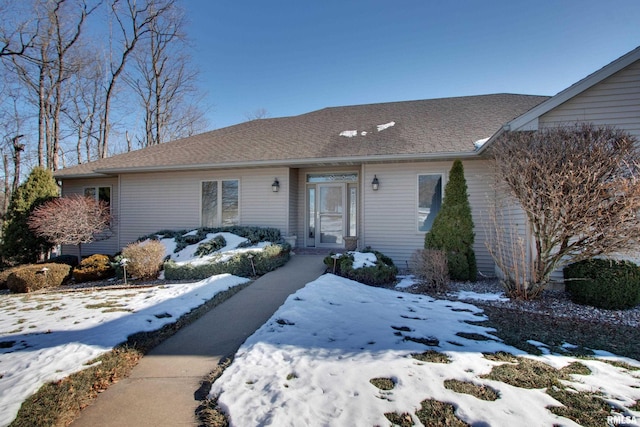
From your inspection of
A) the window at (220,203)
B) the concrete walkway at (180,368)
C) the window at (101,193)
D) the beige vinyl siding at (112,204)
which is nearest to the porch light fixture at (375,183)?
the concrete walkway at (180,368)

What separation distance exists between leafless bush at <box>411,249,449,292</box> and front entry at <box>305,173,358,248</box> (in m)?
3.83

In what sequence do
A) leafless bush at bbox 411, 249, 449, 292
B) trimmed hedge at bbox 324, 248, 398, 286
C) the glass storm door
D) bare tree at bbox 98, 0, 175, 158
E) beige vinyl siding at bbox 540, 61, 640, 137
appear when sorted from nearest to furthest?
beige vinyl siding at bbox 540, 61, 640, 137
leafless bush at bbox 411, 249, 449, 292
trimmed hedge at bbox 324, 248, 398, 286
the glass storm door
bare tree at bbox 98, 0, 175, 158

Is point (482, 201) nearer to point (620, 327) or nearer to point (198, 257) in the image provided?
point (620, 327)

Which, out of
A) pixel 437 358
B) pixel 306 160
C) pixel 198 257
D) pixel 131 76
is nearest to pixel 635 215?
pixel 437 358

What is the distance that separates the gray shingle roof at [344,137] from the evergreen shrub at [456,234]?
1477mm

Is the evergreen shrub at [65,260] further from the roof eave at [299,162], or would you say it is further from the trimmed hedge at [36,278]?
the roof eave at [299,162]

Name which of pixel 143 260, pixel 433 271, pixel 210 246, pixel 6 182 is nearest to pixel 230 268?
pixel 210 246

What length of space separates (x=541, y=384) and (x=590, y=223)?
126 inches

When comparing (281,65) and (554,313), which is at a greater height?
(281,65)

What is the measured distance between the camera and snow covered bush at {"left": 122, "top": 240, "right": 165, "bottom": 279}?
805cm

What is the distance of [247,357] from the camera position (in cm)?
327

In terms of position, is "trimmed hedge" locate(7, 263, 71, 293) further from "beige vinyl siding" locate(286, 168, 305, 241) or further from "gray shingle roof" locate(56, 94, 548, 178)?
"beige vinyl siding" locate(286, 168, 305, 241)

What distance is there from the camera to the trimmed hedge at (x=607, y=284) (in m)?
5.09

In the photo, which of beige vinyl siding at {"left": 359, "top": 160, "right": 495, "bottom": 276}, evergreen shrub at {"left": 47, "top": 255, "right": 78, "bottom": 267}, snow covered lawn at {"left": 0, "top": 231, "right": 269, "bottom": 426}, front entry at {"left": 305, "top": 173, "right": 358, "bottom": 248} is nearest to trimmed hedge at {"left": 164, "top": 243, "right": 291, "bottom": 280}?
snow covered lawn at {"left": 0, "top": 231, "right": 269, "bottom": 426}
